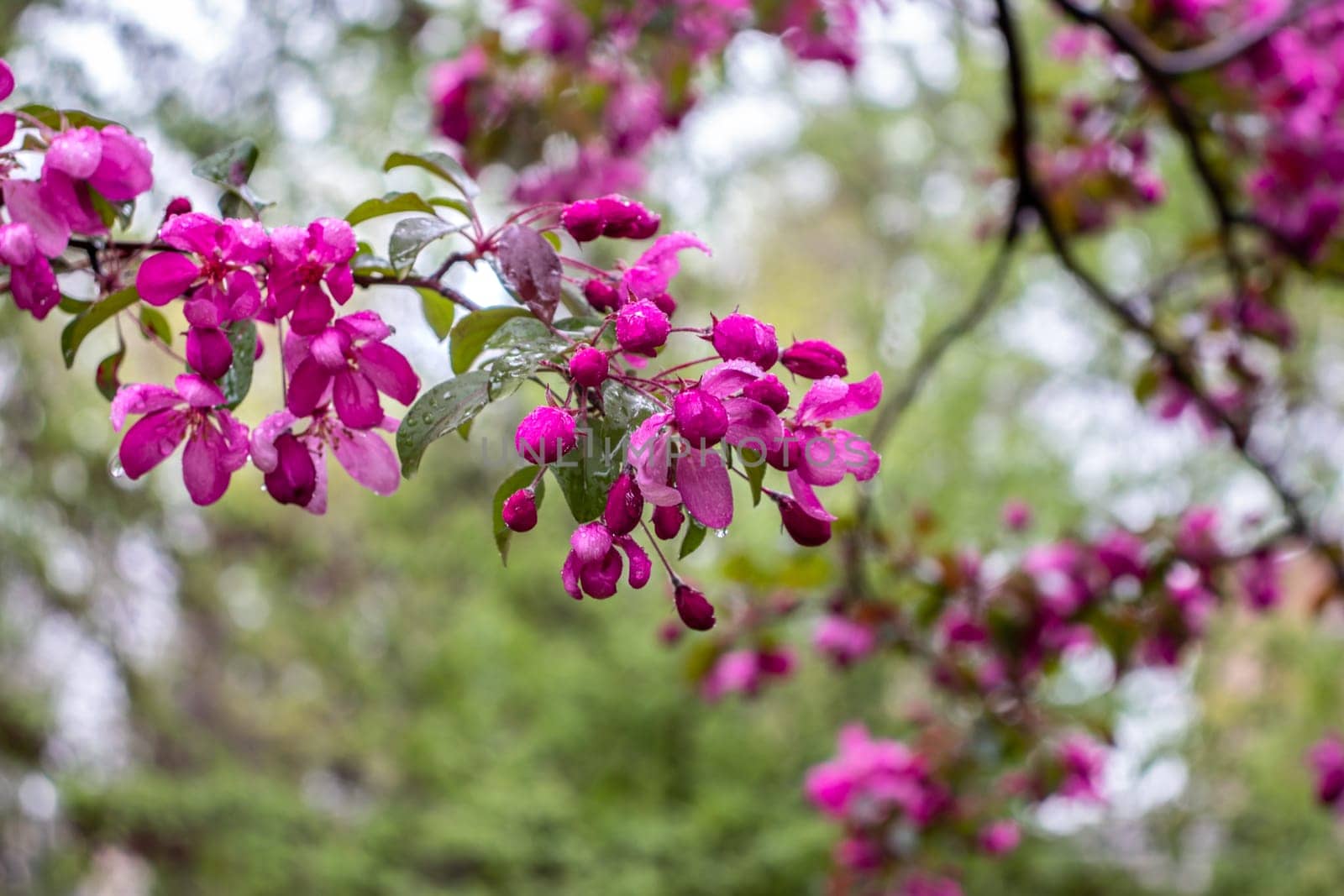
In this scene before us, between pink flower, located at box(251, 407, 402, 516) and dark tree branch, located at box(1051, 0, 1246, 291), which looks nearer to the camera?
pink flower, located at box(251, 407, 402, 516)

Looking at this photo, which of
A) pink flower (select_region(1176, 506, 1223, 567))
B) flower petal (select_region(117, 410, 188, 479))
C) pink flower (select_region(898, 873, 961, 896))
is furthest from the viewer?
pink flower (select_region(898, 873, 961, 896))

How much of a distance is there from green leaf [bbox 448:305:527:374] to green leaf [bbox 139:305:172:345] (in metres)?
0.22

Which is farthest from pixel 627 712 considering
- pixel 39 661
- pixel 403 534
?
pixel 39 661

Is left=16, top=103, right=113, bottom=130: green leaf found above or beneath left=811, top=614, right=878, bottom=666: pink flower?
beneath

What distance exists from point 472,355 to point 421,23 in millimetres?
2235

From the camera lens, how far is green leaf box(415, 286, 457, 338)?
2.30 ft

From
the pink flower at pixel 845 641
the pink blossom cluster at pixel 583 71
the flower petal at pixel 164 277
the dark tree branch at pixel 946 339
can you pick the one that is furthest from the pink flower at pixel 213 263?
the pink flower at pixel 845 641

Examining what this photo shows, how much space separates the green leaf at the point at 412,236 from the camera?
60 cm

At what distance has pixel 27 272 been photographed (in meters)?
0.61

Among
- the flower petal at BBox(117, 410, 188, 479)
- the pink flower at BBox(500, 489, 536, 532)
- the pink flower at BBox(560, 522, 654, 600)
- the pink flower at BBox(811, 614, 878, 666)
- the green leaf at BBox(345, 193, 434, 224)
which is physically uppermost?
the pink flower at BBox(811, 614, 878, 666)

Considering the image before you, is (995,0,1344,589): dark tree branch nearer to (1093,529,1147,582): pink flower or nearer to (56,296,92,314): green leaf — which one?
(1093,529,1147,582): pink flower

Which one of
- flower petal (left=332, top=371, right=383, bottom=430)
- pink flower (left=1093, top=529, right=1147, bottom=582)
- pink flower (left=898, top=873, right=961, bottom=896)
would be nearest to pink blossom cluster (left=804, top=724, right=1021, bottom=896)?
pink flower (left=898, top=873, right=961, bottom=896)

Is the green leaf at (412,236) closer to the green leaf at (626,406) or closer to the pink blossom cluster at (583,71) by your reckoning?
the green leaf at (626,406)

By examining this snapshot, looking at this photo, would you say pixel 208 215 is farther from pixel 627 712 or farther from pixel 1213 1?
pixel 627 712
